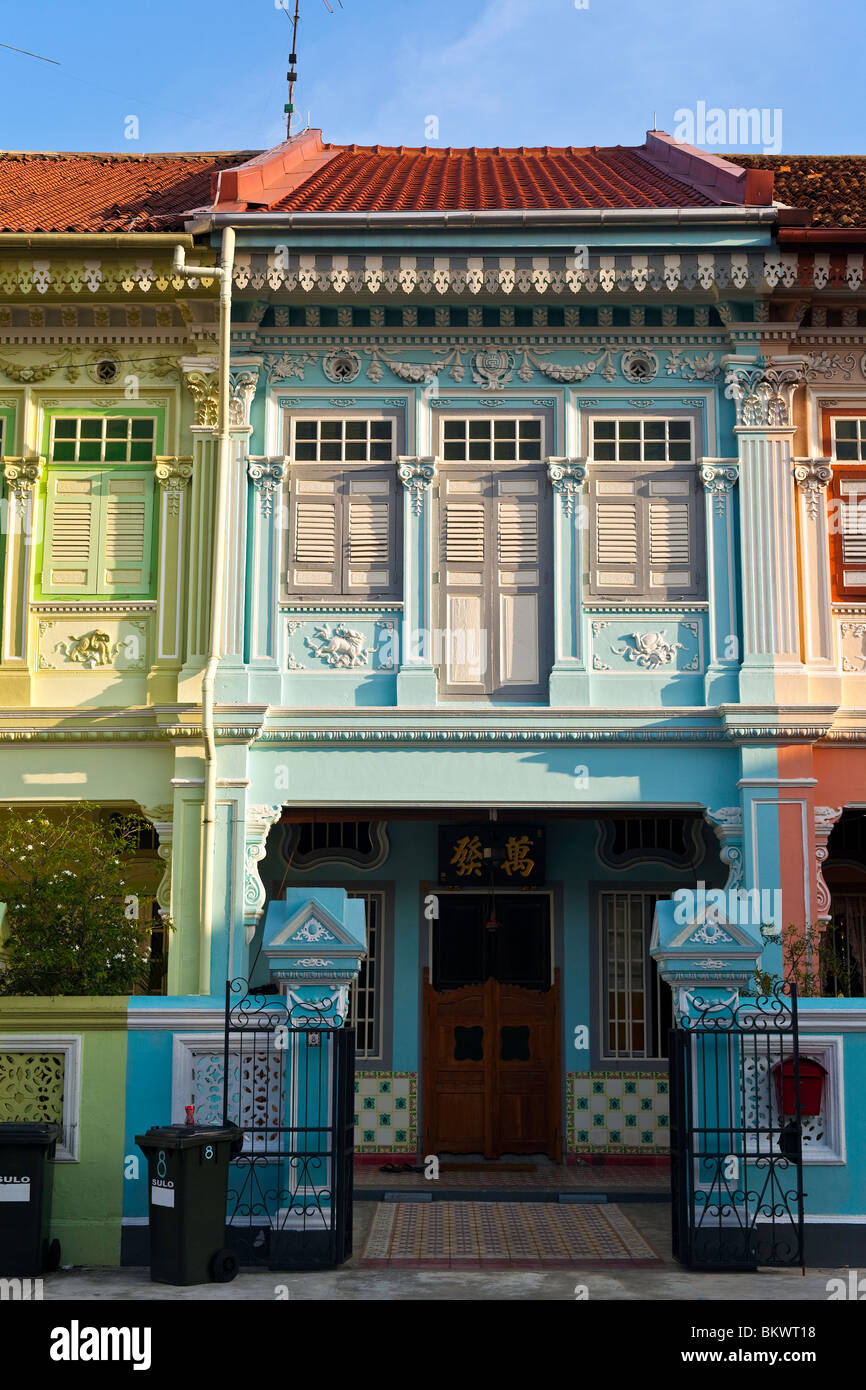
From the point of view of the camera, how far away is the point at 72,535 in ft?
44.5

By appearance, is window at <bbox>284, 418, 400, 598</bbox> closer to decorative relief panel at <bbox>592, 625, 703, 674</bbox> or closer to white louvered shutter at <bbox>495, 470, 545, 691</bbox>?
white louvered shutter at <bbox>495, 470, 545, 691</bbox>

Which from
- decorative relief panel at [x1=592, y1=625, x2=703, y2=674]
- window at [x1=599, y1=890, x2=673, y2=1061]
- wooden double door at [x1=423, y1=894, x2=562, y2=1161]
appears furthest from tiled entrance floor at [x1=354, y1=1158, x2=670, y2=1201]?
decorative relief panel at [x1=592, y1=625, x2=703, y2=674]

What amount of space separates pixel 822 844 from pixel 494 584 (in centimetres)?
374

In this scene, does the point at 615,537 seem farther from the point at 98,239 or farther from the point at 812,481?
the point at 98,239

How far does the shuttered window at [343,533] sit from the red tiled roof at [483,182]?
245cm

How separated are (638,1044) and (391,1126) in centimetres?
257

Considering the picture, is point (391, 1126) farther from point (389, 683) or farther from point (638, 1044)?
point (389, 683)

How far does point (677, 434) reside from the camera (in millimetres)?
13578

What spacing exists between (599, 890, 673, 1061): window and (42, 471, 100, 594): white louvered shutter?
6049 millimetres

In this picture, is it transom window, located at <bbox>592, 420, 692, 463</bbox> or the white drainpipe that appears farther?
transom window, located at <bbox>592, 420, 692, 463</bbox>

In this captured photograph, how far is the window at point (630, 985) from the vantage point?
566 inches

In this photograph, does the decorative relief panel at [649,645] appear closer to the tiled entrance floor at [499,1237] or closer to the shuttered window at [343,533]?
the shuttered window at [343,533]

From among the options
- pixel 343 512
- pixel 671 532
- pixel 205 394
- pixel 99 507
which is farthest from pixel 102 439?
pixel 671 532

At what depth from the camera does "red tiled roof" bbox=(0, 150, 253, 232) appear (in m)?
13.8
